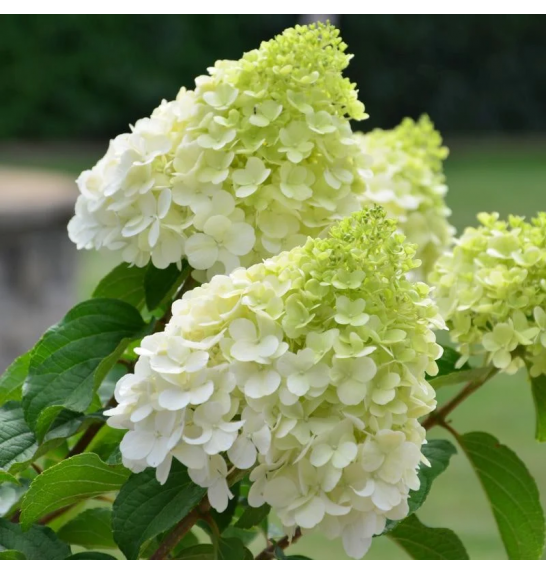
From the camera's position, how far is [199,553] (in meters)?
0.67

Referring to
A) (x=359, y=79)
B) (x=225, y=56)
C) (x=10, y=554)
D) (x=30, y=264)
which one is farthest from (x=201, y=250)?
(x=359, y=79)

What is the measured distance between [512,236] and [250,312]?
10.3 inches

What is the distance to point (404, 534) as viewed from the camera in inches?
29.0

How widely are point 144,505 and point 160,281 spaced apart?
0.21 m

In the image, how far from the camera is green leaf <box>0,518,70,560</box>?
64 cm

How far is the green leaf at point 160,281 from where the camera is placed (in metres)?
0.74

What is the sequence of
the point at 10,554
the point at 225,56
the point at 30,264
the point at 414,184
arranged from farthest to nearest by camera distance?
the point at 225,56
the point at 30,264
the point at 414,184
the point at 10,554

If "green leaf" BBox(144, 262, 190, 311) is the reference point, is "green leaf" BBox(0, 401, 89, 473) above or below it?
below

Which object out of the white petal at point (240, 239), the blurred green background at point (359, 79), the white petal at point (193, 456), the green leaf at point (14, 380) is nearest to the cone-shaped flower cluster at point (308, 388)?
the white petal at point (193, 456)

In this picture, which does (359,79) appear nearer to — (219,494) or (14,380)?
(14,380)

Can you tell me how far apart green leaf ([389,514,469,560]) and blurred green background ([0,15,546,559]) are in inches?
245

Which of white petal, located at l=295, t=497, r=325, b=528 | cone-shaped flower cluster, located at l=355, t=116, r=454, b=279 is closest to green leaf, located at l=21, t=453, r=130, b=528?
white petal, located at l=295, t=497, r=325, b=528

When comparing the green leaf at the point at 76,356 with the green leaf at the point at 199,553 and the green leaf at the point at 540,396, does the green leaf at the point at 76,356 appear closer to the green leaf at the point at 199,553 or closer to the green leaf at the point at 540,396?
the green leaf at the point at 199,553

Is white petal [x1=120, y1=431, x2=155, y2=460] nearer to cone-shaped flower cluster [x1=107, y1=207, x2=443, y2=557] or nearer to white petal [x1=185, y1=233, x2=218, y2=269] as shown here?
cone-shaped flower cluster [x1=107, y1=207, x2=443, y2=557]
